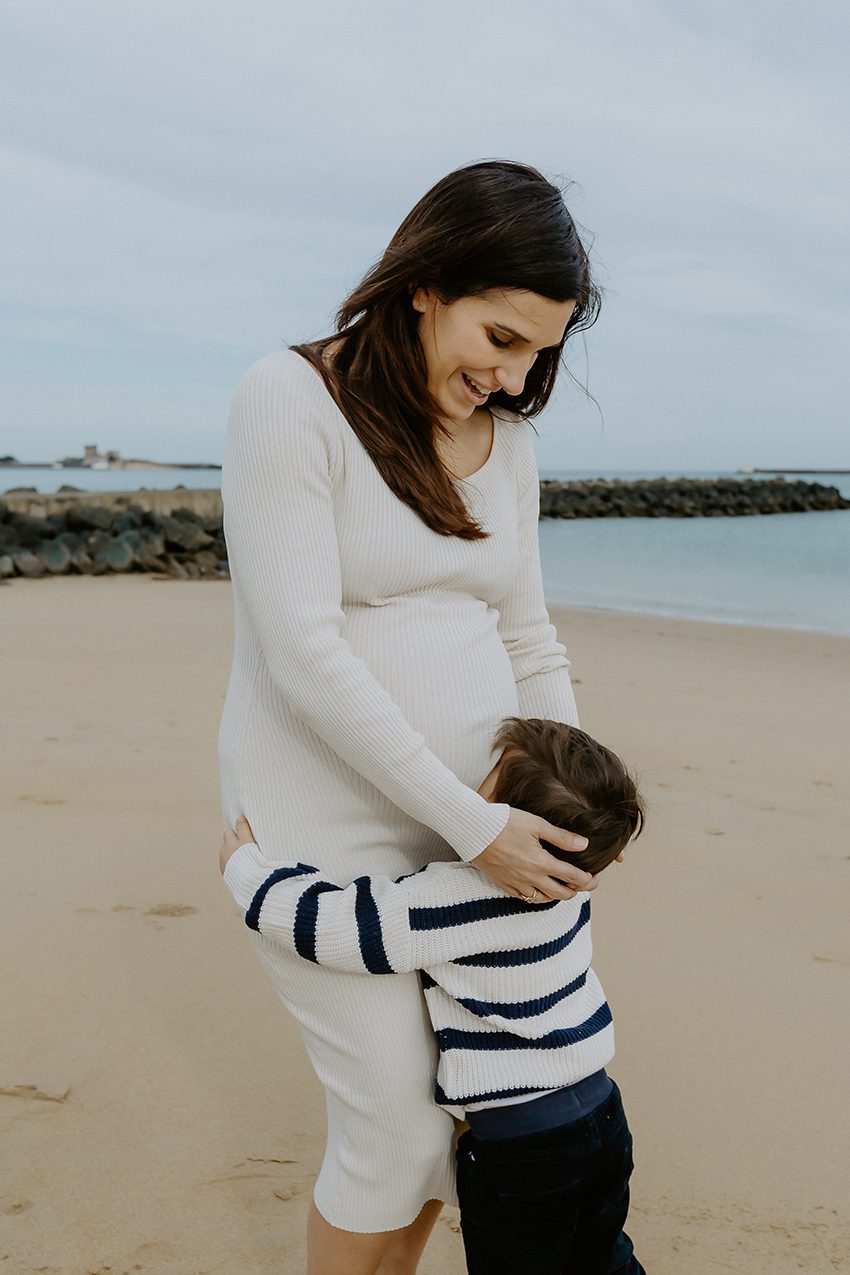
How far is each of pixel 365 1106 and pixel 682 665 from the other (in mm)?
5935

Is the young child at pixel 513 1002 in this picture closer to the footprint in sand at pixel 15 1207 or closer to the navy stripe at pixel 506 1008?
the navy stripe at pixel 506 1008

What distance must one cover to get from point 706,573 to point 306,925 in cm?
1571

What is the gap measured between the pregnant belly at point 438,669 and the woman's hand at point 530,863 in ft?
0.54

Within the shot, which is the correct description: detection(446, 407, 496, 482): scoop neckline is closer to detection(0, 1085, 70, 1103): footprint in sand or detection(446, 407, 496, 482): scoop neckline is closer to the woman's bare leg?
the woman's bare leg

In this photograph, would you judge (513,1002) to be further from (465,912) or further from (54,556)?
(54,556)

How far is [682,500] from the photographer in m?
38.3

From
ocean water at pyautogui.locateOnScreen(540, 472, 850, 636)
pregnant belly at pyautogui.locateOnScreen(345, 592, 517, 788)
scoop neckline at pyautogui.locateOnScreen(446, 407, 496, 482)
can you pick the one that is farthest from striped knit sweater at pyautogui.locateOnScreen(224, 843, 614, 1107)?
ocean water at pyautogui.locateOnScreen(540, 472, 850, 636)

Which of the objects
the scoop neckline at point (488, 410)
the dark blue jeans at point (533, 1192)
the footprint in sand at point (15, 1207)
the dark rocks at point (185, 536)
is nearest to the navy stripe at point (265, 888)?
the dark blue jeans at point (533, 1192)

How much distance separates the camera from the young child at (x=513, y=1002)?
51.7 inches

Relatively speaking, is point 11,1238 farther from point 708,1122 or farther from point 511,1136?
point 708,1122

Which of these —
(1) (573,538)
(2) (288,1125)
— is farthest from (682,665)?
(1) (573,538)

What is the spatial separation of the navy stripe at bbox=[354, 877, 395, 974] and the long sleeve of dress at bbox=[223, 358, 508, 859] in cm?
12

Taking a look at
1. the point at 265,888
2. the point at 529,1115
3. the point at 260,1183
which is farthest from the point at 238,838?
the point at 260,1183

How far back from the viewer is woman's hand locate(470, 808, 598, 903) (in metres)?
1.29
